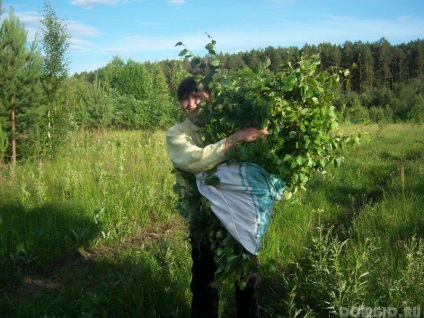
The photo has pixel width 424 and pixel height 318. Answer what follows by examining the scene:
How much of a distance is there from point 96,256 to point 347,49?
5102cm

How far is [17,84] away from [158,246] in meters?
6.27

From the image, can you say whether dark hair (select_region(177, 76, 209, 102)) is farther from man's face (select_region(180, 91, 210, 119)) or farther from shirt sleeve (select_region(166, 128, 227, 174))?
shirt sleeve (select_region(166, 128, 227, 174))

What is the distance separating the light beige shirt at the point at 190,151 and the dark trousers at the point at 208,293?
57cm

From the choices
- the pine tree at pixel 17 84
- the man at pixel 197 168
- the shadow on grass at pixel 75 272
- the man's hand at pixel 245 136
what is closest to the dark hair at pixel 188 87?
the man at pixel 197 168

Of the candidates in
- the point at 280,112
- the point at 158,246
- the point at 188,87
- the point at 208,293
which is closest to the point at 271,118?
the point at 280,112

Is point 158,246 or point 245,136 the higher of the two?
point 245,136

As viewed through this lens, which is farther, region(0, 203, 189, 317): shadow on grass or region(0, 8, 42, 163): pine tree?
region(0, 8, 42, 163): pine tree

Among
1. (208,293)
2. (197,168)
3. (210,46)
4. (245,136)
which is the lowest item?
(208,293)

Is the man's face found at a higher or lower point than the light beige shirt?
higher

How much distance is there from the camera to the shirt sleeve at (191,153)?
2.32m

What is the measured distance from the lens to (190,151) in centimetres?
243

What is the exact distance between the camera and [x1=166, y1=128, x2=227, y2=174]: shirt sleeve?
232 centimetres

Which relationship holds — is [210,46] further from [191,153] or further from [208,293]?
[208,293]

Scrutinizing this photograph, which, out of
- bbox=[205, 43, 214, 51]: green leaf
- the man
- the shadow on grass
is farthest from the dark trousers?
bbox=[205, 43, 214, 51]: green leaf
